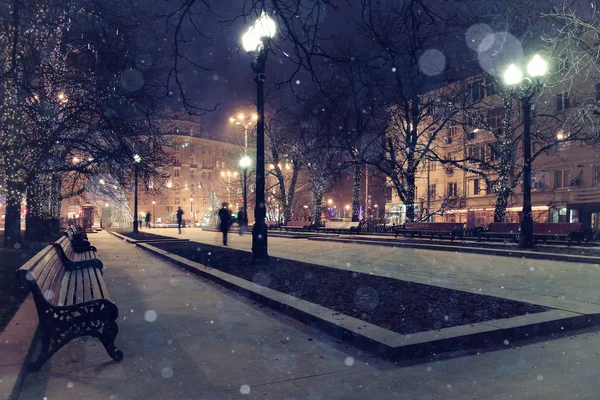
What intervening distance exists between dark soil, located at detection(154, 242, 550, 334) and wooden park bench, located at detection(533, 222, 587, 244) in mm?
11923

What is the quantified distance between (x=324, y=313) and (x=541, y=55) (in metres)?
14.0

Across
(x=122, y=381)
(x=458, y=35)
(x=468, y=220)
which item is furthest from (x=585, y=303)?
(x=468, y=220)

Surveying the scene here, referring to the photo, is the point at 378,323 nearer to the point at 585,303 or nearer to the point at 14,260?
the point at 585,303

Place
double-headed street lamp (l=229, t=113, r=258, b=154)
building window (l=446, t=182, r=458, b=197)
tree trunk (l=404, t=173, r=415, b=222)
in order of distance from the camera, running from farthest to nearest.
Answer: building window (l=446, t=182, r=458, b=197) → double-headed street lamp (l=229, t=113, r=258, b=154) → tree trunk (l=404, t=173, r=415, b=222)

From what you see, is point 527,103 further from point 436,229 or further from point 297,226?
point 297,226

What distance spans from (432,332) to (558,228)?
1598 centimetres

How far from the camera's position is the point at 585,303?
711 cm

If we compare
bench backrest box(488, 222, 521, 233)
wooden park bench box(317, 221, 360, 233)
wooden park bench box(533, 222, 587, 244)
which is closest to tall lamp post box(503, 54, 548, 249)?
wooden park bench box(533, 222, 587, 244)

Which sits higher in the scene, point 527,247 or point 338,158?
point 338,158

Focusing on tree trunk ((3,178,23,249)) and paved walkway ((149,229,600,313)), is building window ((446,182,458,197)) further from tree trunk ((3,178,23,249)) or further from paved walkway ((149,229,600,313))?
tree trunk ((3,178,23,249))

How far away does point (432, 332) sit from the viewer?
536 centimetres

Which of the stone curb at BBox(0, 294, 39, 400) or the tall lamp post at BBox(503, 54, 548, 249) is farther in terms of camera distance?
the tall lamp post at BBox(503, 54, 548, 249)

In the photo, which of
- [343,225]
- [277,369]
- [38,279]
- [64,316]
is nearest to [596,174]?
[343,225]

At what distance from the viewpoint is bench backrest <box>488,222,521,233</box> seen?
20.8 metres
